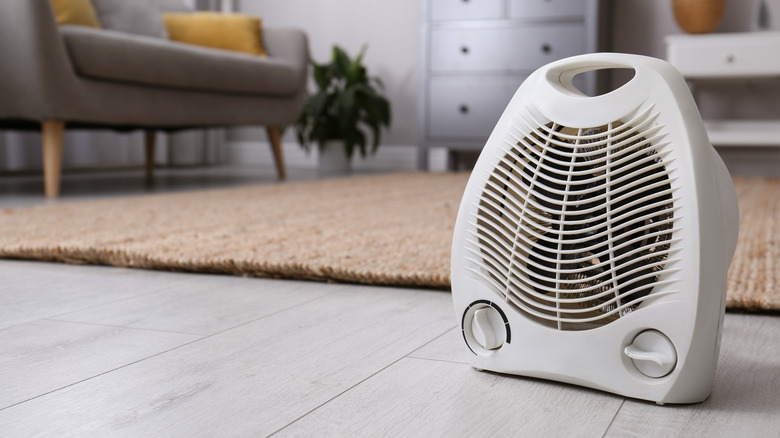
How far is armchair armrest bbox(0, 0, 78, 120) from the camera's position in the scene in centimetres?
213

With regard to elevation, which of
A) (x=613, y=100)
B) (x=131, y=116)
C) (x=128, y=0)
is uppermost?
(x=128, y=0)

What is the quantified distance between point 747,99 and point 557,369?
3287mm

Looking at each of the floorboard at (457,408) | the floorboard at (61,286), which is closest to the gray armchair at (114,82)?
the floorboard at (61,286)

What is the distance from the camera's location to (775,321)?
815 millimetres

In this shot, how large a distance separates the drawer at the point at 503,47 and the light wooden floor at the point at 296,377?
2616 mm

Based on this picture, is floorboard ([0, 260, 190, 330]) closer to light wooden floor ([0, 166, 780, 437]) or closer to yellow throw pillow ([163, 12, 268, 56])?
light wooden floor ([0, 166, 780, 437])

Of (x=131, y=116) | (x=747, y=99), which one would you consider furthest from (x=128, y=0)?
(x=747, y=99)

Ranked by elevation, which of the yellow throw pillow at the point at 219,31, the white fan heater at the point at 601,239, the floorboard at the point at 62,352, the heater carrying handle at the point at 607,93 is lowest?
the floorboard at the point at 62,352

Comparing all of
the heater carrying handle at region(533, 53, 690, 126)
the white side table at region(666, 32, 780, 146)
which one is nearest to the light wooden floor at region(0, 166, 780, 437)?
the heater carrying handle at region(533, 53, 690, 126)

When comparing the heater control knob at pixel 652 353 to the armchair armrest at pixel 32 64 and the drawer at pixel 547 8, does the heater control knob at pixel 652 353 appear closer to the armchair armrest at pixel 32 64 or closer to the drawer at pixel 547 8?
the armchair armrest at pixel 32 64

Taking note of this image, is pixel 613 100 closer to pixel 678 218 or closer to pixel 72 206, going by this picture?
pixel 678 218

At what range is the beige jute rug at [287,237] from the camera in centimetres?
102

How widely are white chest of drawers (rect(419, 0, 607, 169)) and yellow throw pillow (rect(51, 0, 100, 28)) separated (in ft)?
4.59

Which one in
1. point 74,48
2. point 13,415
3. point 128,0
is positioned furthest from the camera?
point 128,0
